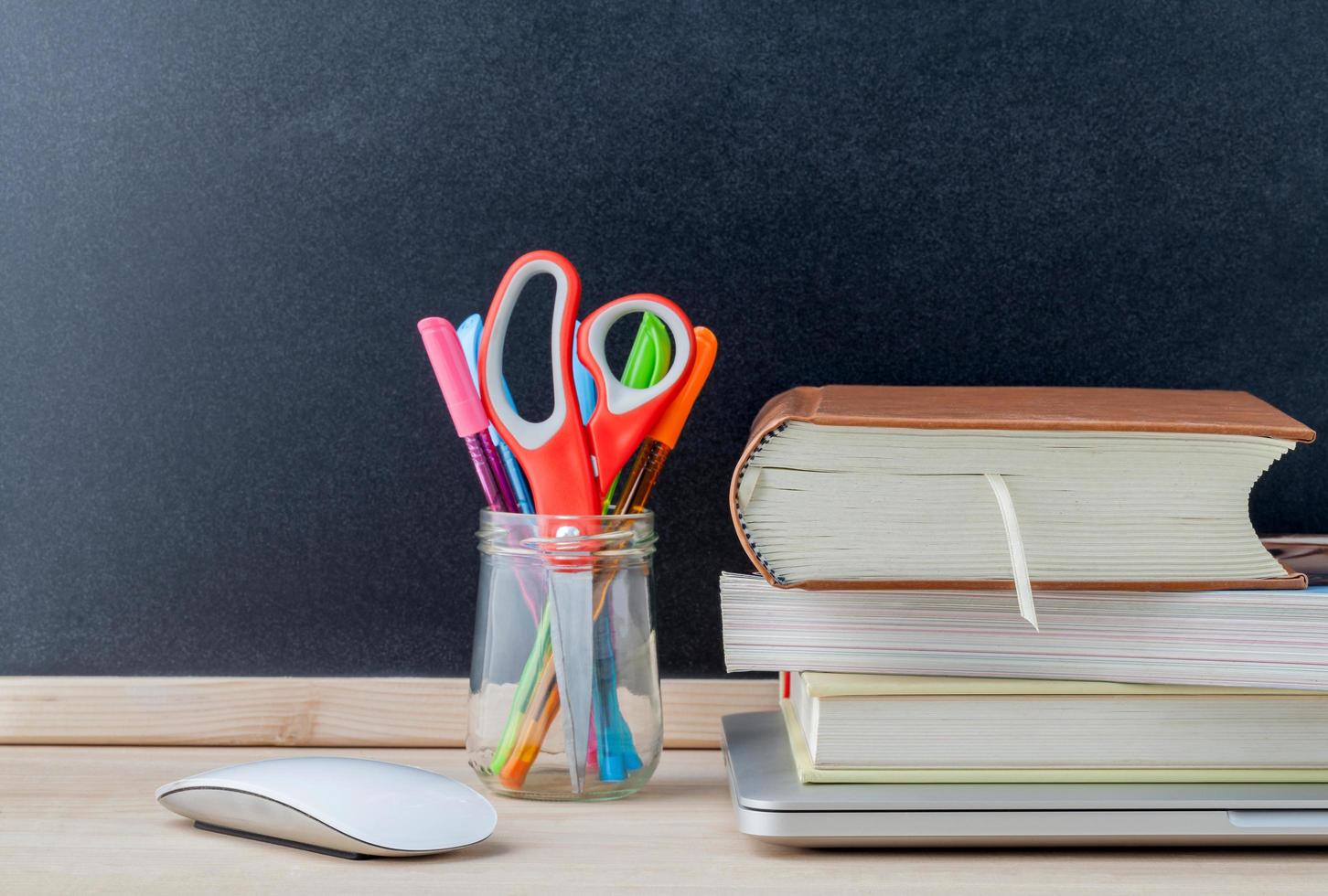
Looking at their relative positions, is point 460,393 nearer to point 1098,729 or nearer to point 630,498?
point 630,498

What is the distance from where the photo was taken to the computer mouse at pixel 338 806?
0.45 meters

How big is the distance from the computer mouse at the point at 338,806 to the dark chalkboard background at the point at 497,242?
21cm

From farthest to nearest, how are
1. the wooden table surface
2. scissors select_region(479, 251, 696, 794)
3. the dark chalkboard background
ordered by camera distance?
the dark chalkboard background < scissors select_region(479, 251, 696, 794) < the wooden table surface

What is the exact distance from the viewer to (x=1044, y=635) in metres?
0.50

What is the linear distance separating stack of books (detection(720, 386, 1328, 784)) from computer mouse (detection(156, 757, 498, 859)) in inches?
5.8

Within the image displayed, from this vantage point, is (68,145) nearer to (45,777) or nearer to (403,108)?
(403,108)

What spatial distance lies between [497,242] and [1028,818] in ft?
1.48

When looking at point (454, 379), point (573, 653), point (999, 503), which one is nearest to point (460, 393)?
point (454, 379)

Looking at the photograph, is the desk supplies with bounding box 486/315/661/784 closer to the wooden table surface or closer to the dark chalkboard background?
the wooden table surface

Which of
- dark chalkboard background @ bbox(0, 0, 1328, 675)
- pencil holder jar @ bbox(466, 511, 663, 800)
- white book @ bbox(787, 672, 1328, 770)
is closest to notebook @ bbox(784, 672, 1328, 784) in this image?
white book @ bbox(787, 672, 1328, 770)

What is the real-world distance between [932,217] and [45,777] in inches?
24.1

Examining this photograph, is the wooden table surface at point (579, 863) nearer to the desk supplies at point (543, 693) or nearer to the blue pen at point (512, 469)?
the desk supplies at point (543, 693)

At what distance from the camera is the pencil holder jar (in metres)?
0.54

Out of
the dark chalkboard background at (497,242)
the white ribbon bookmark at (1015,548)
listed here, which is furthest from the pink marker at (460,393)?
the white ribbon bookmark at (1015,548)
